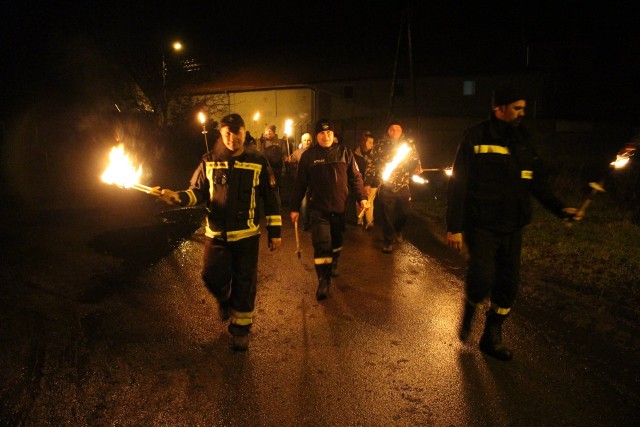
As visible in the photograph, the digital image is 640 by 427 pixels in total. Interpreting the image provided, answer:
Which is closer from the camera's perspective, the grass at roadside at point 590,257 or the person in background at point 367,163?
the grass at roadside at point 590,257

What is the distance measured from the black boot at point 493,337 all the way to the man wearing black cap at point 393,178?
3.28 metres

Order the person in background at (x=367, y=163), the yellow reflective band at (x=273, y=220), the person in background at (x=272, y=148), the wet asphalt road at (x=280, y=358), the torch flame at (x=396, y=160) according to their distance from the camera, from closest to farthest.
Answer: the wet asphalt road at (x=280, y=358), the yellow reflective band at (x=273, y=220), the torch flame at (x=396, y=160), the person in background at (x=367, y=163), the person in background at (x=272, y=148)

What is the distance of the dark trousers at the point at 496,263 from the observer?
3.79 meters

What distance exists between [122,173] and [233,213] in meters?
1.04

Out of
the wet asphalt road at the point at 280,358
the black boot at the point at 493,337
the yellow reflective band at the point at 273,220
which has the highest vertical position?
the yellow reflective band at the point at 273,220

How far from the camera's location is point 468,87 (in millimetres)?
28359

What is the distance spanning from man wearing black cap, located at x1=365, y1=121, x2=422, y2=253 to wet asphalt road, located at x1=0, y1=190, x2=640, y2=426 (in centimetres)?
96

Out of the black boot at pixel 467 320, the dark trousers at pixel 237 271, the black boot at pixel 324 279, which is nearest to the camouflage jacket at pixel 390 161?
the black boot at pixel 324 279

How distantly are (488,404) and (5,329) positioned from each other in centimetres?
436

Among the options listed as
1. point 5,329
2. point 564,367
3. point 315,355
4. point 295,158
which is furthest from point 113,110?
point 564,367

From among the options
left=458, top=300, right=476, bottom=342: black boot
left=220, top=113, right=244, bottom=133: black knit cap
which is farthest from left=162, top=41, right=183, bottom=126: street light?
left=458, top=300, right=476, bottom=342: black boot

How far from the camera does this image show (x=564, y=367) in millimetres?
3645

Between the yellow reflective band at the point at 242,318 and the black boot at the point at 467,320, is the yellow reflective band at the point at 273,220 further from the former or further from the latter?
the black boot at the point at 467,320

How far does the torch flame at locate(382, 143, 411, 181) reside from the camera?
706 cm
